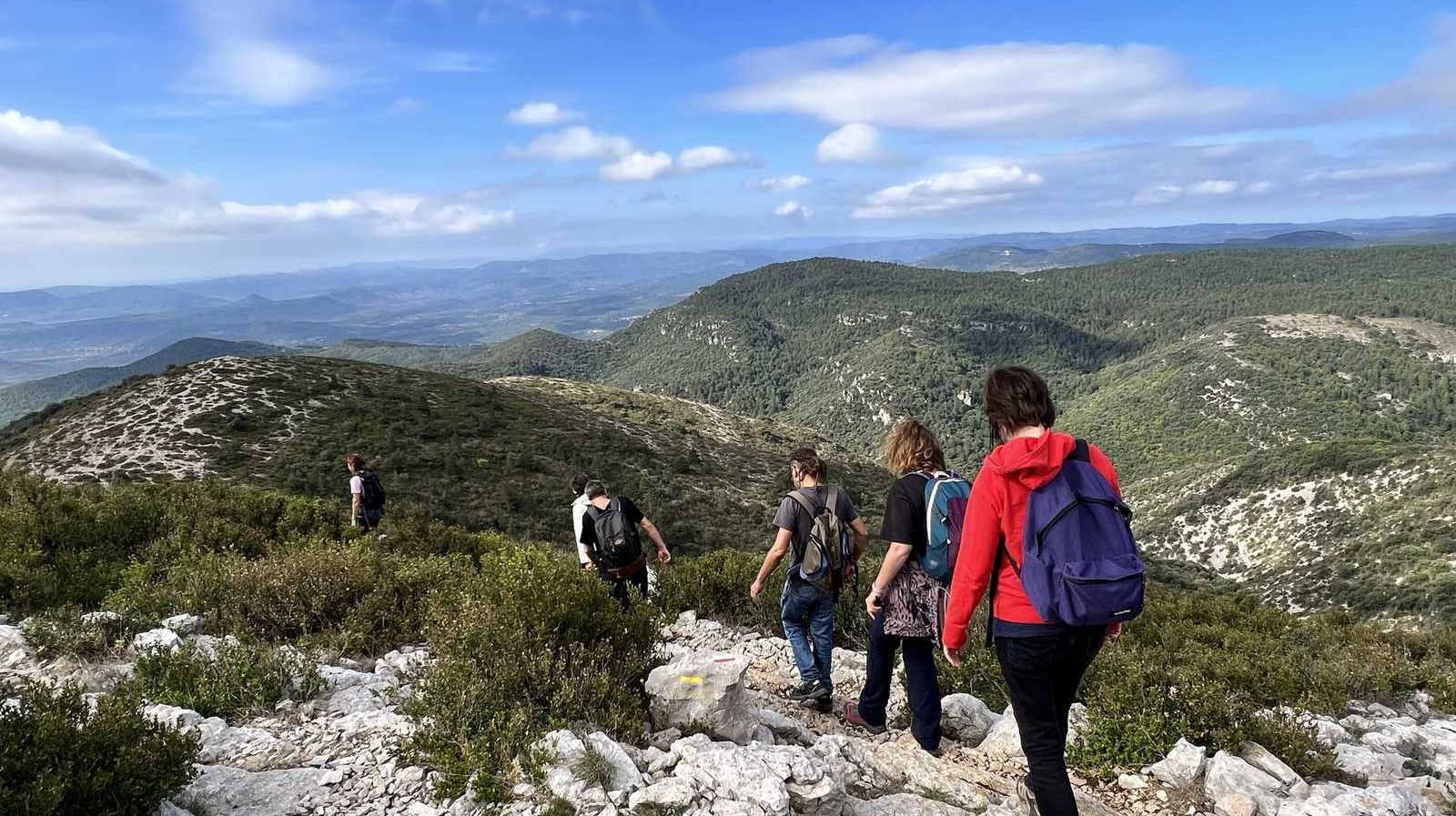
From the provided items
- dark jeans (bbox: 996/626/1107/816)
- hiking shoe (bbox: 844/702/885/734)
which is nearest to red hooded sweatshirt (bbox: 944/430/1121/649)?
dark jeans (bbox: 996/626/1107/816)

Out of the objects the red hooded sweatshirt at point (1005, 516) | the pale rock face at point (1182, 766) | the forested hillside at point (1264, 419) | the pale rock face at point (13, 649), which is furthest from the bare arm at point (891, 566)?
the forested hillside at point (1264, 419)

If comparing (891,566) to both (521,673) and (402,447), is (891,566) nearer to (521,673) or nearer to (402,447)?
(521,673)

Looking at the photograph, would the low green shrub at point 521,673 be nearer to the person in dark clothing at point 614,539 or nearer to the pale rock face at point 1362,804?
the person in dark clothing at point 614,539

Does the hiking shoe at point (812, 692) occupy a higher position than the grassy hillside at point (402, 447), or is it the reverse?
the hiking shoe at point (812, 692)

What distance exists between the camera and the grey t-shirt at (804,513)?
5266 mm

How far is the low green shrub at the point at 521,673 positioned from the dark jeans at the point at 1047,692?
2.29m

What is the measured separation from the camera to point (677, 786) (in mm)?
3543

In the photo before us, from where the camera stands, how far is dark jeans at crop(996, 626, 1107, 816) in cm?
320

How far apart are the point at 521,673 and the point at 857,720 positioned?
273 centimetres

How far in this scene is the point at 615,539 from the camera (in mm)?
7273

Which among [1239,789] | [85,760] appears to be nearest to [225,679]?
[85,760]

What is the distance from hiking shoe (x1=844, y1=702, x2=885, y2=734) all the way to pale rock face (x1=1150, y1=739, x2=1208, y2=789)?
6.30ft

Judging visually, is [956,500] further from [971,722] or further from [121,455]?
[121,455]

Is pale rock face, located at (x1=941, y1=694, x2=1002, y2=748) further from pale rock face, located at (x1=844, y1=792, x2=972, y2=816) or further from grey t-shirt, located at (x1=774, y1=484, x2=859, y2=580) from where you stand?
grey t-shirt, located at (x1=774, y1=484, x2=859, y2=580)
